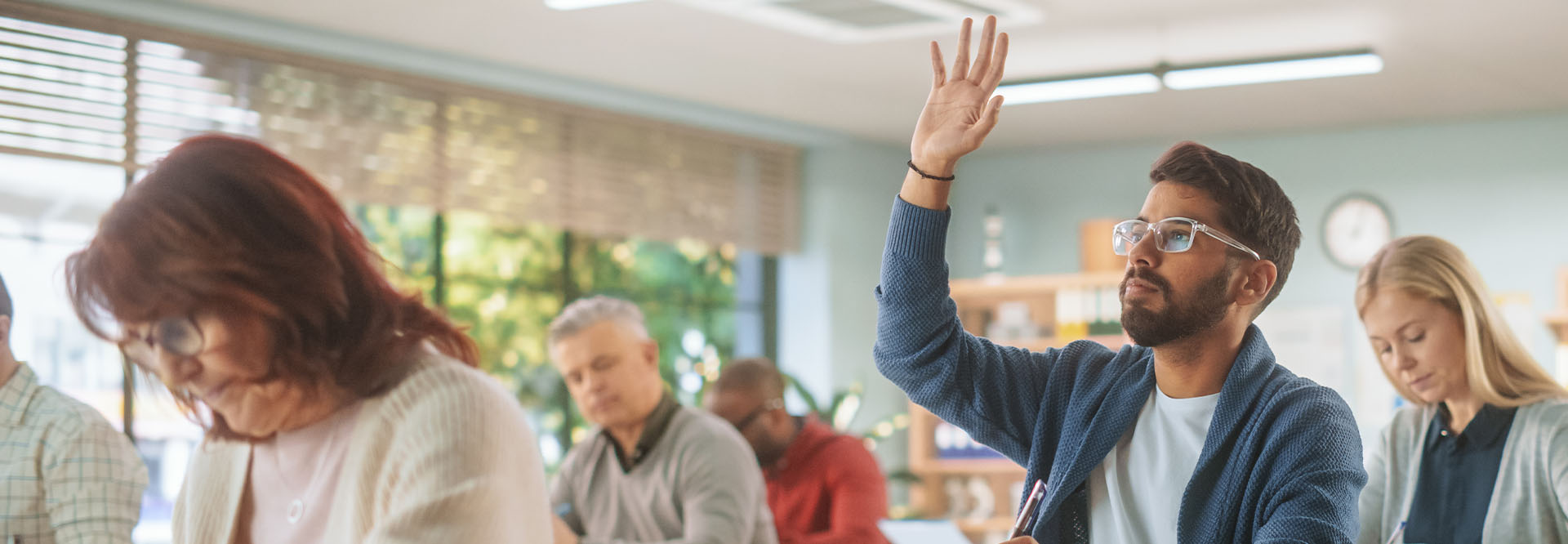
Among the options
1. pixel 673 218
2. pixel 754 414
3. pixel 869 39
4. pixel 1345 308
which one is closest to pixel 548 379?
pixel 673 218

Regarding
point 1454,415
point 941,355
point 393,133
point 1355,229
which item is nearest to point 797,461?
point 1454,415

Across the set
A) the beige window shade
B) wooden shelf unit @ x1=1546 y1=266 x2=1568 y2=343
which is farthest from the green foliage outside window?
wooden shelf unit @ x1=1546 y1=266 x2=1568 y2=343

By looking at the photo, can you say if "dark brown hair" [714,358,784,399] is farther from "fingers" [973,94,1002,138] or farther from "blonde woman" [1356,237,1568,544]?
"fingers" [973,94,1002,138]

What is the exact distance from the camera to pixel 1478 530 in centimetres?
265

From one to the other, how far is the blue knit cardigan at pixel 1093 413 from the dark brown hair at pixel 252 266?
78 centimetres

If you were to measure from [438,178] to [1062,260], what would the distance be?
12.7ft

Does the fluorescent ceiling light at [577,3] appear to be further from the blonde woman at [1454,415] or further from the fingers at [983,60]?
the fingers at [983,60]

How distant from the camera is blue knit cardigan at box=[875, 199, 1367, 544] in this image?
1748mm

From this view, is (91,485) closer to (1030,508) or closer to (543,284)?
(1030,508)

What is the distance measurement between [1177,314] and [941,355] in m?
0.32

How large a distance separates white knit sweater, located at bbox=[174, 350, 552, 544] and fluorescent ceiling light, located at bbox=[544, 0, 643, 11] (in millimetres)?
3750

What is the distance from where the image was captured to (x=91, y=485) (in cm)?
247

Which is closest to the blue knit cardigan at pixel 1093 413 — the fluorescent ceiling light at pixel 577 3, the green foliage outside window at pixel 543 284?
the fluorescent ceiling light at pixel 577 3

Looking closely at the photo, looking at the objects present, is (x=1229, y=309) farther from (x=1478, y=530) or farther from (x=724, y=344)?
(x=724, y=344)
